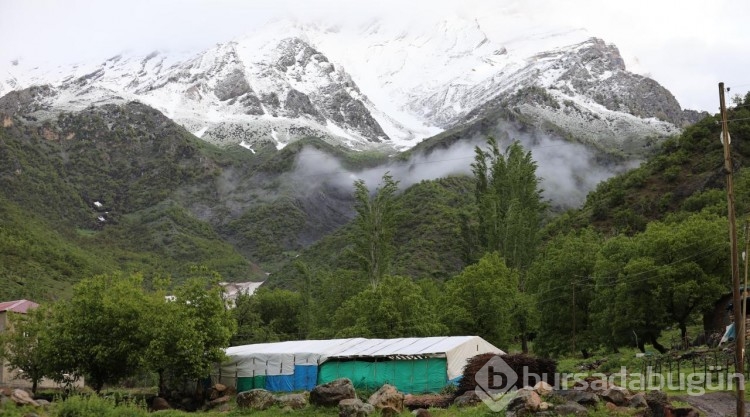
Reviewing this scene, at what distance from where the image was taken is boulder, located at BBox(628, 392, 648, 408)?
22.4 meters

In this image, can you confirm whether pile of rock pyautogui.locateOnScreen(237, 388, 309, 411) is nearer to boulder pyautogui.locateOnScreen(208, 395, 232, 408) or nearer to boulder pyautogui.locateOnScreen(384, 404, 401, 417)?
boulder pyautogui.locateOnScreen(384, 404, 401, 417)

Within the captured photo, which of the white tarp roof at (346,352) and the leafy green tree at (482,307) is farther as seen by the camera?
the leafy green tree at (482,307)

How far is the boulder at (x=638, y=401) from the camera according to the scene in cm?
2238

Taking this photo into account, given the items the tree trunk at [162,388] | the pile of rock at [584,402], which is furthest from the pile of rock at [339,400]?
the tree trunk at [162,388]

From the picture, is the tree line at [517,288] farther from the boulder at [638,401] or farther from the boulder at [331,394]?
the boulder at [331,394]

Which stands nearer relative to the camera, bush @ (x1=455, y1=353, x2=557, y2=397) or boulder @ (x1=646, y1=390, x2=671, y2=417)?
boulder @ (x1=646, y1=390, x2=671, y2=417)

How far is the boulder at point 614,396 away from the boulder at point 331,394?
31.8ft

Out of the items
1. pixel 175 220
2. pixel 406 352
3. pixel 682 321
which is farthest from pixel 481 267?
pixel 175 220

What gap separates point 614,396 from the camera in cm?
2341

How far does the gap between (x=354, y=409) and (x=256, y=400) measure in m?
6.64

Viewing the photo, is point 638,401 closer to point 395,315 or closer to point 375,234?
point 395,315

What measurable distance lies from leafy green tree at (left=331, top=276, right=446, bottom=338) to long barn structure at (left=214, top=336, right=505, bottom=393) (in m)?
7.11

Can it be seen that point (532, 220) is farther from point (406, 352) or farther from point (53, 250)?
point (53, 250)

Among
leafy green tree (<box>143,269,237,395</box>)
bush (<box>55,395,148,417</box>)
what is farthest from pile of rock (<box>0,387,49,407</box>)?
leafy green tree (<box>143,269,237,395</box>)
